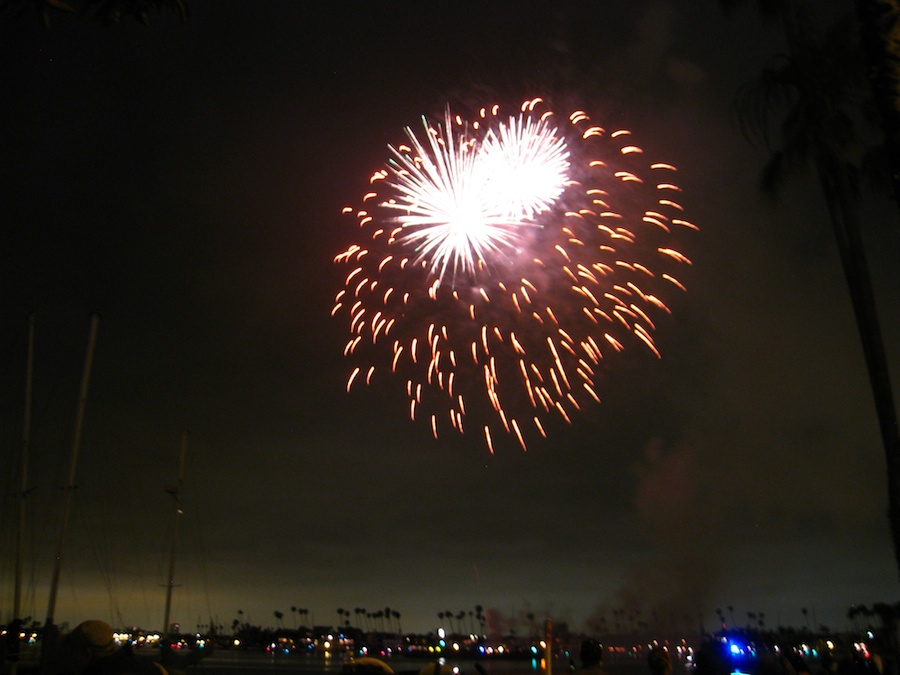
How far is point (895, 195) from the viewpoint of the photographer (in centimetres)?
679

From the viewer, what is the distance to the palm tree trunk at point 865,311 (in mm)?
18172

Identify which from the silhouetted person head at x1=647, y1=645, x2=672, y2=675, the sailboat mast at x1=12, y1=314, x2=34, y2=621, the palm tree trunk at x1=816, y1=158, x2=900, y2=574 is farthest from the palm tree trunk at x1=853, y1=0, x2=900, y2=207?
the sailboat mast at x1=12, y1=314, x2=34, y2=621

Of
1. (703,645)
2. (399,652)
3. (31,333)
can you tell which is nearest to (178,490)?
(31,333)

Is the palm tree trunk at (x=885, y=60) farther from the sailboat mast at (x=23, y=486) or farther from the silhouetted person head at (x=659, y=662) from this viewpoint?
the sailboat mast at (x=23, y=486)

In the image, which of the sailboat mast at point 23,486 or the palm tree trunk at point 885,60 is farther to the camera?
the sailboat mast at point 23,486

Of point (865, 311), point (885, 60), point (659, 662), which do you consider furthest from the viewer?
point (865, 311)

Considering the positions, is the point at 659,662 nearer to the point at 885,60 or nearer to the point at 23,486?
the point at 885,60

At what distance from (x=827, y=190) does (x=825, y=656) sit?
42.1ft

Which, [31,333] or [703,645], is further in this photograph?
[31,333]

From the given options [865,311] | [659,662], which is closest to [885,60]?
[659,662]

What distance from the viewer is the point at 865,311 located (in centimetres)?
1997

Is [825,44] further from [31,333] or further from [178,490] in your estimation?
[178,490]

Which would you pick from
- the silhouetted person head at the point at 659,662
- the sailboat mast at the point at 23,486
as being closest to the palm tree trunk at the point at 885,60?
the silhouetted person head at the point at 659,662

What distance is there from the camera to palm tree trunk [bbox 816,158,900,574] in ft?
59.6
